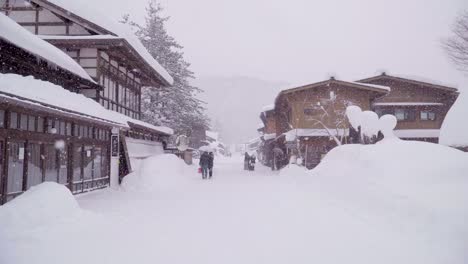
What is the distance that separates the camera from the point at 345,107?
26.4 m

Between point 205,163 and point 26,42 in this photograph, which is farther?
point 205,163

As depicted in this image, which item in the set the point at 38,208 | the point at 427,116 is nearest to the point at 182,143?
the point at 427,116

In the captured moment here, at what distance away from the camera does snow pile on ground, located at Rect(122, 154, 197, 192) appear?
1460 centimetres

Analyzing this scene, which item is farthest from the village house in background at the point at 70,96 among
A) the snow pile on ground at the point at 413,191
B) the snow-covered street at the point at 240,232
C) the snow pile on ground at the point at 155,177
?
the snow pile on ground at the point at 413,191

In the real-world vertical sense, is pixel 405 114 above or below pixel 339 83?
below

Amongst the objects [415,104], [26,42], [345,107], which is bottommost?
[345,107]

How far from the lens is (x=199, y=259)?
545cm

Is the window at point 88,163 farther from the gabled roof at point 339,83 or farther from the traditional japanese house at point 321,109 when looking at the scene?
the gabled roof at point 339,83

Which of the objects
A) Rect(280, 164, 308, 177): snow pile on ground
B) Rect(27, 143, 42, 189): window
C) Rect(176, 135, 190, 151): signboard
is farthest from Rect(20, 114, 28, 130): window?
Rect(176, 135, 190, 151): signboard

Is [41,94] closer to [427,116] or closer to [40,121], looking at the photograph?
[40,121]

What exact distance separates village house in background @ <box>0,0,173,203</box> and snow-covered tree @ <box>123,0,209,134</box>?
6.77m

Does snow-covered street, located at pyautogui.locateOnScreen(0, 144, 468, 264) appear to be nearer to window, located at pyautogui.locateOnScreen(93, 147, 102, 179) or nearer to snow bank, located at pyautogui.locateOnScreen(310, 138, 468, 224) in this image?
snow bank, located at pyautogui.locateOnScreen(310, 138, 468, 224)

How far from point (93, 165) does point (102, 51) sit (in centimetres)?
588

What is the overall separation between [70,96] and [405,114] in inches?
1076
